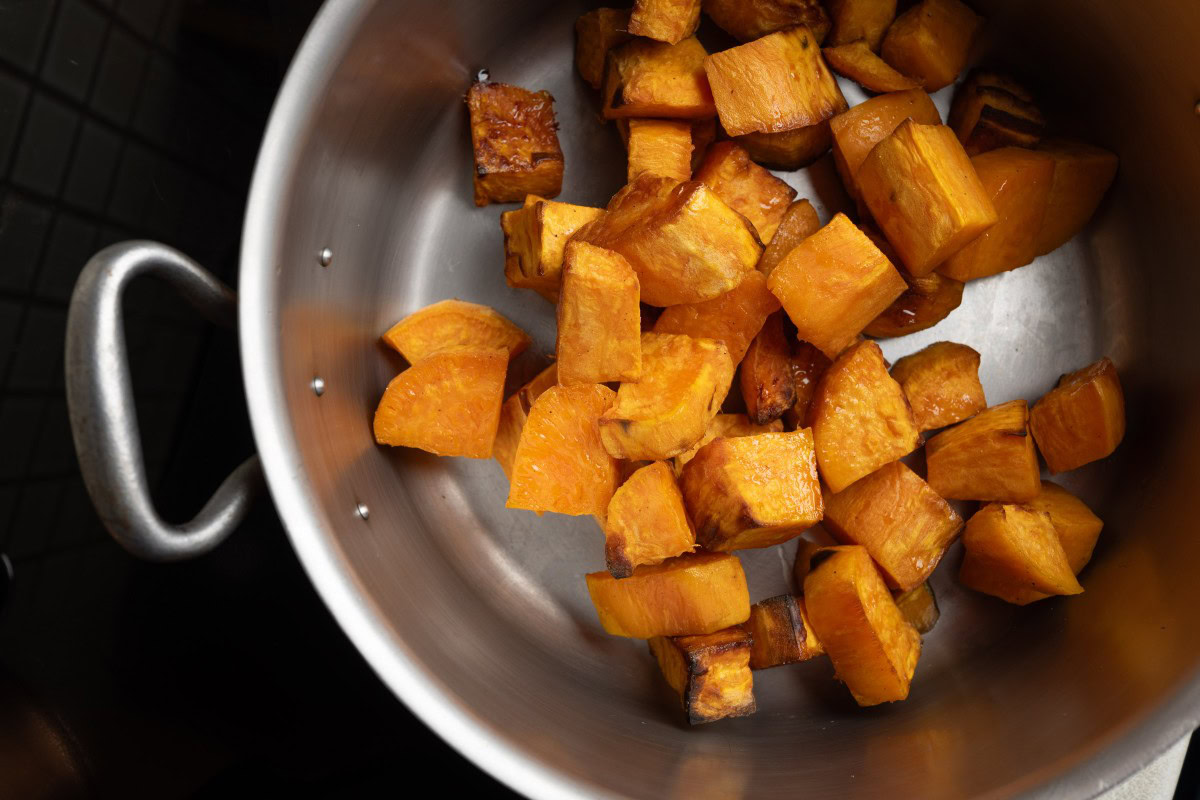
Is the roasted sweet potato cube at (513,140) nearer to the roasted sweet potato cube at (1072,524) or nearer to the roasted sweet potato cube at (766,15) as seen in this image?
the roasted sweet potato cube at (766,15)

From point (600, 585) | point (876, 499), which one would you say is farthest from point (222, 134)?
point (876, 499)

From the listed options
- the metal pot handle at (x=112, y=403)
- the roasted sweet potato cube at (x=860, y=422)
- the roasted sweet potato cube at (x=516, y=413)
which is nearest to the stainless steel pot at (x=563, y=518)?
the metal pot handle at (x=112, y=403)

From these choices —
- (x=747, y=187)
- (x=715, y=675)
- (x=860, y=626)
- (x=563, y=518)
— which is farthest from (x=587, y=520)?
(x=747, y=187)

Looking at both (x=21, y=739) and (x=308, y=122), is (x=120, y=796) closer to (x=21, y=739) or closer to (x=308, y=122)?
(x=21, y=739)

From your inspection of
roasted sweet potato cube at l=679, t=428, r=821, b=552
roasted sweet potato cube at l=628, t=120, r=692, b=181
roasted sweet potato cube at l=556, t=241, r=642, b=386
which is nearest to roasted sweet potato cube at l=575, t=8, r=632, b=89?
roasted sweet potato cube at l=628, t=120, r=692, b=181

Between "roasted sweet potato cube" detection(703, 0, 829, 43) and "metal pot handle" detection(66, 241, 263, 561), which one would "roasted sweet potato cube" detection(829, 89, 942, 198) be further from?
"metal pot handle" detection(66, 241, 263, 561)

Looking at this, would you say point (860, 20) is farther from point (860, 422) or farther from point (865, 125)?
point (860, 422)
